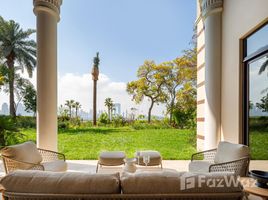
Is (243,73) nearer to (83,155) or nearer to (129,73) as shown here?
(83,155)

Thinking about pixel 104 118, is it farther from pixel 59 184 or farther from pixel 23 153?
pixel 59 184

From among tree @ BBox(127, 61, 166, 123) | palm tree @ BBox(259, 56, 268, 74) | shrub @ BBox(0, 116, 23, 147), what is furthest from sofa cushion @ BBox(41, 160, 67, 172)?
tree @ BBox(127, 61, 166, 123)

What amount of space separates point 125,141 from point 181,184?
6.13m

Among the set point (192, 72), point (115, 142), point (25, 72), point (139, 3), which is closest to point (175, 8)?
point (139, 3)

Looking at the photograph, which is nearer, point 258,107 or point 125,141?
point 258,107

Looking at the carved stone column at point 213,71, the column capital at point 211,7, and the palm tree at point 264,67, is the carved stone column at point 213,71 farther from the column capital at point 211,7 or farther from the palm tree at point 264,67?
the palm tree at point 264,67

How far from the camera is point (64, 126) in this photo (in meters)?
9.44


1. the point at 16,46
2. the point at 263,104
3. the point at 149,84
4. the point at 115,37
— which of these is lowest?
the point at 263,104

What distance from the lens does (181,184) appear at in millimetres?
1454

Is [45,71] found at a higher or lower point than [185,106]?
higher

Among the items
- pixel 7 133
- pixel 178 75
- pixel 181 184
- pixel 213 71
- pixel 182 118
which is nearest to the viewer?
pixel 181 184

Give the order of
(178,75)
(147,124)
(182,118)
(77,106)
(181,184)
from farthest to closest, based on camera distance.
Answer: (77,106) < (147,124) < (178,75) < (182,118) < (181,184)

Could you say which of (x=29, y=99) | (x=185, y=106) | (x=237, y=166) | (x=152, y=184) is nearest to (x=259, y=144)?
(x=237, y=166)

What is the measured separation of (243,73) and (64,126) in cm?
795
